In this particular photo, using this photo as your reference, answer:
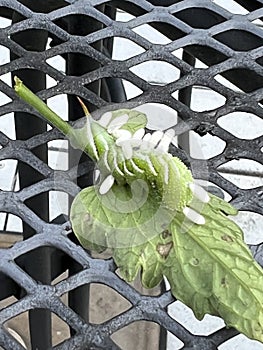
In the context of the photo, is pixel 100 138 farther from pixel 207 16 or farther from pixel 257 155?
pixel 207 16

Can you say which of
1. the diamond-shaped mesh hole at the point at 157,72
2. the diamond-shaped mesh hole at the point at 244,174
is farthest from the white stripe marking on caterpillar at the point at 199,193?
the diamond-shaped mesh hole at the point at 157,72

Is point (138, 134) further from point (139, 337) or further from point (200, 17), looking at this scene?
point (139, 337)

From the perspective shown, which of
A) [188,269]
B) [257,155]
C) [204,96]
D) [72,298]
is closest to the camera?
[188,269]

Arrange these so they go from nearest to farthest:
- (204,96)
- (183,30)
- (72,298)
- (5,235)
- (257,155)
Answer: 1. (257,155)
2. (183,30)
3. (72,298)
4. (5,235)
5. (204,96)

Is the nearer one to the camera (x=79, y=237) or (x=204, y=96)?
(x=79, y=237)

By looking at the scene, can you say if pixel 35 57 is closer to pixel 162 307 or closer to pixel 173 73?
pixel 162 307

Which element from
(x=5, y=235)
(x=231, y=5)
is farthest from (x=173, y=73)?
(x=5, y=235)

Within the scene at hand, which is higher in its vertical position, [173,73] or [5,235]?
[173,73]

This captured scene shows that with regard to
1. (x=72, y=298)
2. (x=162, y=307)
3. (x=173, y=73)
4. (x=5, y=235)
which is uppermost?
(x=162, y=307)
